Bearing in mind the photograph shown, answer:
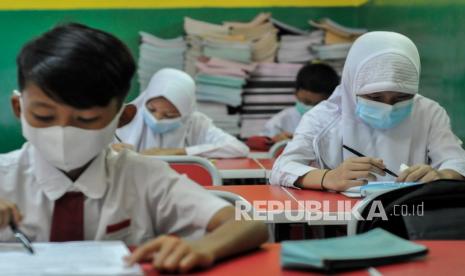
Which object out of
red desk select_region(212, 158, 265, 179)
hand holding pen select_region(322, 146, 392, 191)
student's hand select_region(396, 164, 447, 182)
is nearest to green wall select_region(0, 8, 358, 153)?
red desk select_region(212, 158, 265, 179)

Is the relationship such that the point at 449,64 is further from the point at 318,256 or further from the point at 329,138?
the point at 318,256

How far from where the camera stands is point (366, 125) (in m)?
2.62

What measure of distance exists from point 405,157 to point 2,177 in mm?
1573

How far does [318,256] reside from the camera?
1187 millimetres

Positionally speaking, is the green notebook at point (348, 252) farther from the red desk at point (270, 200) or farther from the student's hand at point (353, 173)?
the student's hand at point (353, 173)

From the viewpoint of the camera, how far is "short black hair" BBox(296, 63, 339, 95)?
15.4 ft

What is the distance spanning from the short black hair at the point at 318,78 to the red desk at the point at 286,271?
3.36 meters

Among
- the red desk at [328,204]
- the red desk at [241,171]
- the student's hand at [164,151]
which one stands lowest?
the student's hand at [164,151]

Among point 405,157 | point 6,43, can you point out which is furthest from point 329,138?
point 6,43

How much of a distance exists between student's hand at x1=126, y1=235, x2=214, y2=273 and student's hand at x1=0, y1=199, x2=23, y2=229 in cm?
27

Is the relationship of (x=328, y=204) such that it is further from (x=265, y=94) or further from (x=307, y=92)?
(x=265, y=94)

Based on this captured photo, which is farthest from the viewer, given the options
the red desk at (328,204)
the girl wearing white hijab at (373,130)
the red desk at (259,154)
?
the red desk at (259,154)

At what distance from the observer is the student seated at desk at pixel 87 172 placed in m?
1.33

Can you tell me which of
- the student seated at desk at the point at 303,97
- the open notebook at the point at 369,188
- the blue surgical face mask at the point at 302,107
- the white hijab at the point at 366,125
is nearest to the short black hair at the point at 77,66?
the open notebook at the point at 369,188
